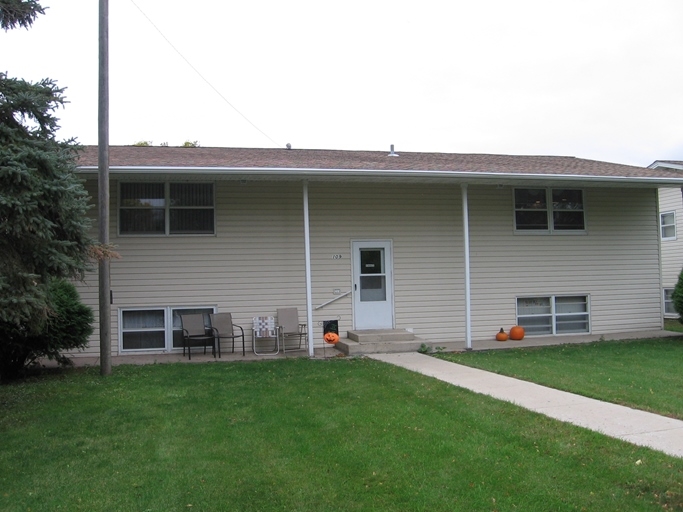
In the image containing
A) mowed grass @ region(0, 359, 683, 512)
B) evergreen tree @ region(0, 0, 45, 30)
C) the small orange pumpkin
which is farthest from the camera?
the small orange pumpkin

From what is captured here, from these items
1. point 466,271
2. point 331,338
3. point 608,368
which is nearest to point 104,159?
point 331,338

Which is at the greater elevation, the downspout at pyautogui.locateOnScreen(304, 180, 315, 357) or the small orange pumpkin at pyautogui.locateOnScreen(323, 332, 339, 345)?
the downspout at pyautogui.locateOnScreen(304, 180, 315, 357)

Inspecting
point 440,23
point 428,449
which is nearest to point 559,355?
point 428,449

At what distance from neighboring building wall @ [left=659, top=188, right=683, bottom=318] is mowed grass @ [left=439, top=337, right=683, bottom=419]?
25.8 ft

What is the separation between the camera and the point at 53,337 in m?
8.62

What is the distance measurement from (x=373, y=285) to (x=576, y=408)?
6091 mm

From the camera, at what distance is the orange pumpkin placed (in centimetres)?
1232

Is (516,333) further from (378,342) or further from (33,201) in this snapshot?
(33,201)

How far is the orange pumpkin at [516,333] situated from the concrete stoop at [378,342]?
2333 millimetres

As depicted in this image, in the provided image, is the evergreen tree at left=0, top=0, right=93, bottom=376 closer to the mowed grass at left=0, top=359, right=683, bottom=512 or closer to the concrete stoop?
the mowed grass at left=0, top=359, right=683, bottom=512

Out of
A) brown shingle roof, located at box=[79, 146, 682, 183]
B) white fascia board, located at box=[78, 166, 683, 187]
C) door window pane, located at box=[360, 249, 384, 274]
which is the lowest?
door window pane, located at box=[360, 249, 384, 274]

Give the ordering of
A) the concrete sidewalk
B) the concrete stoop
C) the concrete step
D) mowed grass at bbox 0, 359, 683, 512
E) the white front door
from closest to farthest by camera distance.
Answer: mowed grass at bbox 0, 359, 683, 512 → the concrete sidewalk → the concrete stoop → the concrete step → the white front door

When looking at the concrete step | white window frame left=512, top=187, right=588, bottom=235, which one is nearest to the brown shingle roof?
white window frame left=512, top=187, right=588, bottom=235

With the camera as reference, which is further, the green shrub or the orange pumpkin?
the orange pumpkin
